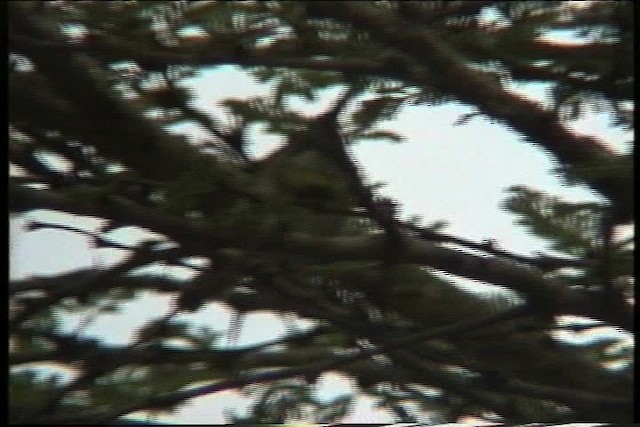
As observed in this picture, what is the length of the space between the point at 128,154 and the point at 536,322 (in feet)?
1.59

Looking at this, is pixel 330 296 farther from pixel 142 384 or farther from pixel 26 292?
pixel 26 292

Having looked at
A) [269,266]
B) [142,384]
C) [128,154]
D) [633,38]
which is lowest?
[142,384]

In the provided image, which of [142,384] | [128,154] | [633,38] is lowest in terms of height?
[142,384]

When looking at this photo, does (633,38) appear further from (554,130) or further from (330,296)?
(330,296)

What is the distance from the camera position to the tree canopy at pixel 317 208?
0.97 metres

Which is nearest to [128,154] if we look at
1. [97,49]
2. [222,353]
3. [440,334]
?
[97,49]

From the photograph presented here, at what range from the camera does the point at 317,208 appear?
98 centimetres

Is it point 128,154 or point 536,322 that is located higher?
point 128,154

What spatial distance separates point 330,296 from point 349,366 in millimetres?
79

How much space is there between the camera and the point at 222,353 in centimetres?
99

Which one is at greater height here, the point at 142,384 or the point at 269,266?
the point at 269,266

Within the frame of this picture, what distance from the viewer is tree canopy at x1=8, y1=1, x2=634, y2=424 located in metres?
0.97

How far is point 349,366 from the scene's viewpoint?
98cm

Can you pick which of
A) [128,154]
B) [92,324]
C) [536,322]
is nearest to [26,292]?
[92,324]
